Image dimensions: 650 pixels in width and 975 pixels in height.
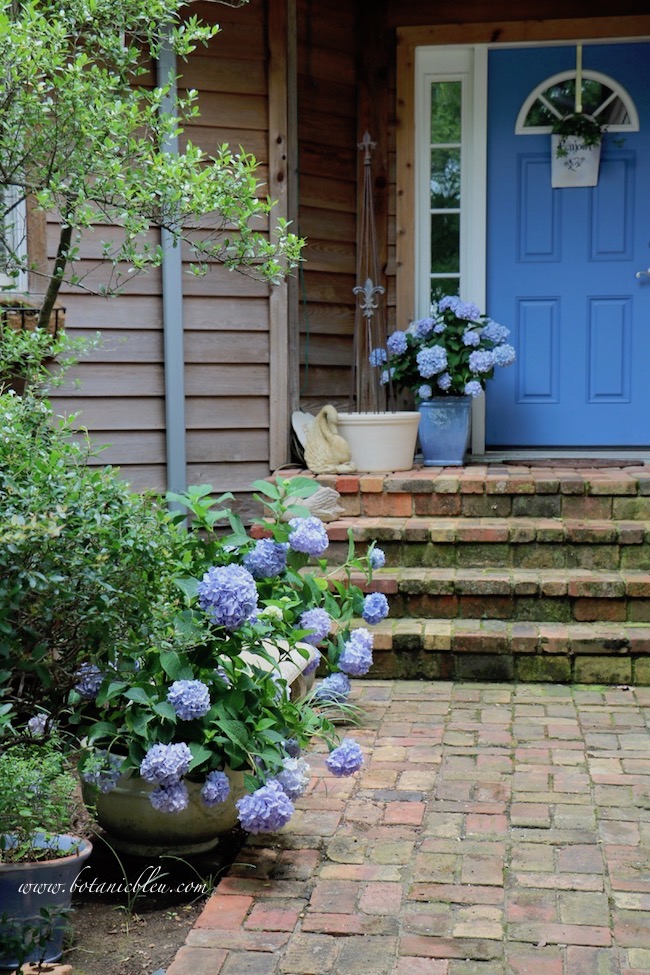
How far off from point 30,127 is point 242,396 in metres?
2.49

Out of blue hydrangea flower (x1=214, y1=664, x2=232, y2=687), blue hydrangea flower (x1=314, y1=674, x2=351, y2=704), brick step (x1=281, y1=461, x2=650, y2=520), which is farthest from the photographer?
brick step (x1=281, y1=461, x2=650, y2=520)

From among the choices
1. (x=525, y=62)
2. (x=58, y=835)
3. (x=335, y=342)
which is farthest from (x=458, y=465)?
(x=58, y=835)

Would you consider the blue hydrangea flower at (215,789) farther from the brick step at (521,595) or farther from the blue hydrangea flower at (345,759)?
the brick step at (521,595)

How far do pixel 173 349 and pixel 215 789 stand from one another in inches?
113

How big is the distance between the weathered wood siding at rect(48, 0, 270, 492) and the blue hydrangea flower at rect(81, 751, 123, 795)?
104 inches

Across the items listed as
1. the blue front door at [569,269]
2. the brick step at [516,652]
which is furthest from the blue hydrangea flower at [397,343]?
the brick step at [516,652]

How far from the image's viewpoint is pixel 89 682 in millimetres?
2395

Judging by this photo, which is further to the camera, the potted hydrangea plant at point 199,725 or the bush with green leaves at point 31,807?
the potted hydrangea plant at point 199,725

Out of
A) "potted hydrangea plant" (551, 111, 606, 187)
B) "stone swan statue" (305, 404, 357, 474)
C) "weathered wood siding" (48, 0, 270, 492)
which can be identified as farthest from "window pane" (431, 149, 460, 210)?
"stone swan statue" (305, 404, 357, 474)

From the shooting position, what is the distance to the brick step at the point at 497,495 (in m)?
4.52

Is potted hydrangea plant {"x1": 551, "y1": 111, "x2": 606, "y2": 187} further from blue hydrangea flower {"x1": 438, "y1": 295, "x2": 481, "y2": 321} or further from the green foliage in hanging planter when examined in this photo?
blue hydrangea flower {"x1": 438, "y1": 295, "x2": 481, "y2": 321}

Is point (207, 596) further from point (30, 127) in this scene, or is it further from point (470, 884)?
point (30, 127)

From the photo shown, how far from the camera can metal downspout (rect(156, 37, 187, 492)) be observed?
4809mm

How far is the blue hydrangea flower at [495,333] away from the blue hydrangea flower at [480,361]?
0.16 meters
